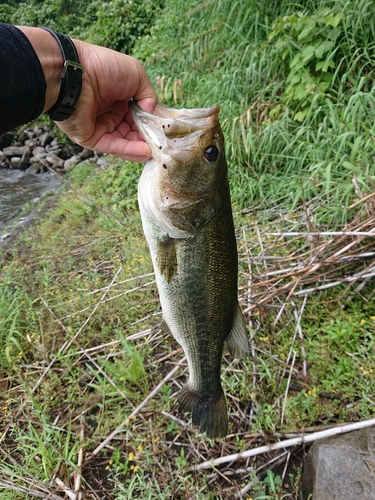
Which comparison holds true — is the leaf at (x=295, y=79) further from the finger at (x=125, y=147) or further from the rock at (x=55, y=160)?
the rock at (x=55, y=160)

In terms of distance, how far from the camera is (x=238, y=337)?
1854 millimetres

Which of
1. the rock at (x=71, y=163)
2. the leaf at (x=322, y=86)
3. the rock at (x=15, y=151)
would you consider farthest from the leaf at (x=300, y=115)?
the rock at (x=15, y=151)

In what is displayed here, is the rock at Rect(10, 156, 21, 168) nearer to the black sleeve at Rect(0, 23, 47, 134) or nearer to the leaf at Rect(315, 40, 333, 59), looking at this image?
the leaf at Rect(315, 40, 333, 59)

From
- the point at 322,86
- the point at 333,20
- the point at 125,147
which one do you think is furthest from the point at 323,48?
the point at 125,147

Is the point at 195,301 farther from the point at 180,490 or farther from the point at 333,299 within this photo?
the point at 333,299

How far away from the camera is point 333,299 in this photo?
2.88 m

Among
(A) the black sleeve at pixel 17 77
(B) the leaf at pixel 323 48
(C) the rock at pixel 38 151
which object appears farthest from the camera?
(C) the rock at pixel 38 151

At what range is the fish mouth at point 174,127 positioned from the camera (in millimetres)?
1538

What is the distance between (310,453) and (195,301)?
1.31 metres

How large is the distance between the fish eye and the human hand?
11.1 inches

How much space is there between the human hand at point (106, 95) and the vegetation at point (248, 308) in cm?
159

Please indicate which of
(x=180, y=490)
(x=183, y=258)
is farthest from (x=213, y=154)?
(x=180, y=490)

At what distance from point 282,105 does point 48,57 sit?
3.34 m

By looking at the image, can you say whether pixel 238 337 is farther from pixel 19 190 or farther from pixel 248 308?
pixel 19 190
